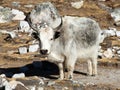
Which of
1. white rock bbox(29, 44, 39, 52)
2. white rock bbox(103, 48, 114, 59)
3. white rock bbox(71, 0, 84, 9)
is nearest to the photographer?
white rock bbox(103, 48, 114, 59)

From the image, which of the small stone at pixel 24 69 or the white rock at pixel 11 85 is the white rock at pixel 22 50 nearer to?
the small stone at pixel 24 69

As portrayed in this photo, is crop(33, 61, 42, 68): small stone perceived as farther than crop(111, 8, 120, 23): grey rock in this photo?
No

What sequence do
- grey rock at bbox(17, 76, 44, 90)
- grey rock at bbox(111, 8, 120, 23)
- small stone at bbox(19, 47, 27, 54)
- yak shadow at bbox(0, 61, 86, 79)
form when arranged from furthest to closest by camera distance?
grey rock at bbox(111, 8, 120, 23)
small stone at bbox(19, 47, 27, 54)
yak shadow at bbox(0, 61, 86, 79)
grey rock at bbox(17, 76, 44, 90)

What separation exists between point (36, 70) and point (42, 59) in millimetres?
1624

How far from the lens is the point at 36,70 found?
72.1ft

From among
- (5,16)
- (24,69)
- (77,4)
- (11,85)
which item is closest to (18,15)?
(5,16)

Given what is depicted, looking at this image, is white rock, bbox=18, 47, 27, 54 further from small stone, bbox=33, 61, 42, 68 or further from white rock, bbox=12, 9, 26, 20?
white rock, bbox=12, 9, 26, 20

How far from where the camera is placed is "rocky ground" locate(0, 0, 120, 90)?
17.8m

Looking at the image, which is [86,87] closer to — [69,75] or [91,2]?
[69,75]

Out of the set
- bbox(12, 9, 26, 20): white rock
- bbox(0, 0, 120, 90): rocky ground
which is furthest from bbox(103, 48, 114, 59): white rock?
bbox(12, 9, 26, 20): white rock

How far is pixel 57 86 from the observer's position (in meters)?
17.6

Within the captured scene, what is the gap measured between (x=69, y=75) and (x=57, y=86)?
1623 mm

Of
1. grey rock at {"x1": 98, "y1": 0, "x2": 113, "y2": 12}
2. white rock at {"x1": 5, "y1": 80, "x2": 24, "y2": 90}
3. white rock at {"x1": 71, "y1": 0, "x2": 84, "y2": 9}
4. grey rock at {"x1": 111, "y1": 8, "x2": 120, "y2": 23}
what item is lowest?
grey rock at {"x1": 111, "y1": 8, "x2": 120, "y2": 23}

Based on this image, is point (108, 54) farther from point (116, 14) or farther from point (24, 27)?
point (116, 14)
